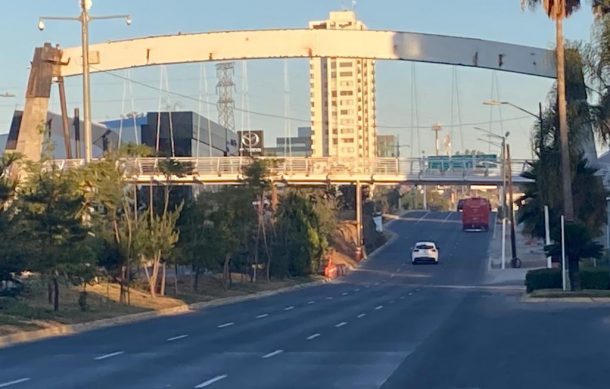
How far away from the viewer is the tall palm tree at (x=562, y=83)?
44.5 m

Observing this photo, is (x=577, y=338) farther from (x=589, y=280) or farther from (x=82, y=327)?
(x=589, y=280)

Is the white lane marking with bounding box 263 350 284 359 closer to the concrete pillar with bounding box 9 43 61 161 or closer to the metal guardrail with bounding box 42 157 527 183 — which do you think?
the concrete pillar with bounding box 9 43 61 161

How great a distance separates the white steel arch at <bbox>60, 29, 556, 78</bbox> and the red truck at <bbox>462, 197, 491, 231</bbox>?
62.2m

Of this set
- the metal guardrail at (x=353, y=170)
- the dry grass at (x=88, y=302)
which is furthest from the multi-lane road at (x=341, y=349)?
the metal guardrail at (x=353, y=170)

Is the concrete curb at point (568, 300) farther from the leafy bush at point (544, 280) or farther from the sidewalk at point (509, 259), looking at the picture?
the sidewalk at point (509, 259)

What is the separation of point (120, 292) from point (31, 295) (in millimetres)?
5062

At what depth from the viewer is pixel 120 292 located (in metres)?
44.0

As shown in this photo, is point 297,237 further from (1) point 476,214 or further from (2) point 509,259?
(1) point 476,214

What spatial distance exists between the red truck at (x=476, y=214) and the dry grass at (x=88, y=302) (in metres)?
69.3

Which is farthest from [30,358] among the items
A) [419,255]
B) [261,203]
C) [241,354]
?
[419,255]

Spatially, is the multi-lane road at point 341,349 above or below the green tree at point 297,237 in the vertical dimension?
below

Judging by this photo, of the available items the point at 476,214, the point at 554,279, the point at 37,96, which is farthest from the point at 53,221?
the point at 476,214

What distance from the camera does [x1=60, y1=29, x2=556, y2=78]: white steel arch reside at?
61.2m

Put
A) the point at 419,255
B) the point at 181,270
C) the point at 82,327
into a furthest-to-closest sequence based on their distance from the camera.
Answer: the point at 419,255 → the point at 181,270 → the point at 82,327
